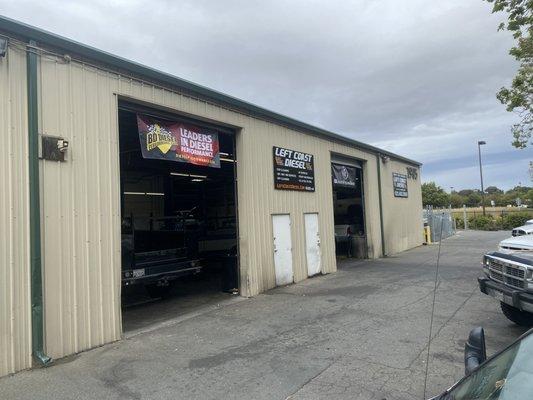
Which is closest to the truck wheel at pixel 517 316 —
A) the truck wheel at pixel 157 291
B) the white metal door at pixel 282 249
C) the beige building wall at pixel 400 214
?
the white metal door at pixel 282 249

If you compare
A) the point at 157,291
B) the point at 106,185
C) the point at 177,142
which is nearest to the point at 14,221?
the point at 106,185

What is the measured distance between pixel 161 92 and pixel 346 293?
6.38 meters

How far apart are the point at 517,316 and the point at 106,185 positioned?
7.14 metres

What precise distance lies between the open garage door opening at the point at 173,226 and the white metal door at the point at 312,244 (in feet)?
7.77

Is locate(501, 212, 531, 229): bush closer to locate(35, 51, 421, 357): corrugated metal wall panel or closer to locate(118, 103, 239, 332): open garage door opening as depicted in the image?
locate(118, 103, 239, 332): open garage door opening

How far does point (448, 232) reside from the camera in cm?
2916

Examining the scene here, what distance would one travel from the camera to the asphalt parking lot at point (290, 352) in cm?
493

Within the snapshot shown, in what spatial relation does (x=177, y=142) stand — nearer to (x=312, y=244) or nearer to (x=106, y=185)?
(x=106, y=185)

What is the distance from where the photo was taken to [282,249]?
39.3 feet

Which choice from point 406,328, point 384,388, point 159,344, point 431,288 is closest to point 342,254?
point 431,288

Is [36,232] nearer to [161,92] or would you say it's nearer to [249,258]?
[161,92]

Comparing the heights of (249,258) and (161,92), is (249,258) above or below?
below

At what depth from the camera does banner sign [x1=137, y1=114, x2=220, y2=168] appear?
27.5 ft

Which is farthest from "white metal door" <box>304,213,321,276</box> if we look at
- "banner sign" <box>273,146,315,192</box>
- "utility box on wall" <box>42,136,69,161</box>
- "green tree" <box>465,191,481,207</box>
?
"green tree" <box>465,191,481,207</box>
